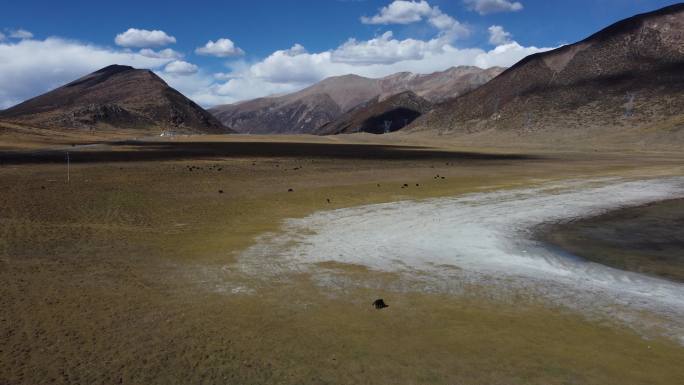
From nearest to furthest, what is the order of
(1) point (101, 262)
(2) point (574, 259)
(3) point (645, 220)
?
1. (1) point (101, 262)
2. (2) point (574, 259)
3. (3) point (645, 220)

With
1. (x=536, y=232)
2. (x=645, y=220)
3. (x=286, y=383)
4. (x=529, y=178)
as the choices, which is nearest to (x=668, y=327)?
(x=286, y=383)

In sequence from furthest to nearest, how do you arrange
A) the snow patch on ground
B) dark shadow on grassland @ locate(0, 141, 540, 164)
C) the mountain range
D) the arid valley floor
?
the mountain range → dark shadow on grassland @ locate(0, 141, 540, 164) → the snow patch on ground → the arid valley floor

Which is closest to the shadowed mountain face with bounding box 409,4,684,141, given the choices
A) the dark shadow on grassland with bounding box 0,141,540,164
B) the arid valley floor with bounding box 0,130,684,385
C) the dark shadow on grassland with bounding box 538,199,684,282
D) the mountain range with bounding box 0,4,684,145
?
the mountain range with bounding box 0,4,684,145

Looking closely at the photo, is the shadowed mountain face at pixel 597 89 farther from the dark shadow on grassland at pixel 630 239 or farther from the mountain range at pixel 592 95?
the dark shadow on grassland at pixel 630 239

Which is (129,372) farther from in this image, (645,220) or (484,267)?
(645,220)

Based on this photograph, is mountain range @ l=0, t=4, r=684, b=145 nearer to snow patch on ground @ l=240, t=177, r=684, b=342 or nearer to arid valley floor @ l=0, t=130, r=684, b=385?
snow patch on ground @ l=240, t=177, r=684, b=342

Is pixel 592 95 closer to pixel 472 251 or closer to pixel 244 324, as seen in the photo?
pixel 472 251

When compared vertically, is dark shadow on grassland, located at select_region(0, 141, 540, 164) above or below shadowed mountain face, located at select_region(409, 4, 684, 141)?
below
